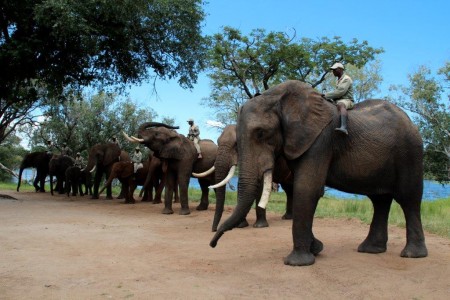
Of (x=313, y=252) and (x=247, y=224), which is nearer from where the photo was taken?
(x=313, y=252)

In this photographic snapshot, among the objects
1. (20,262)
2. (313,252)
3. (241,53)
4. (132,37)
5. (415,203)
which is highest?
(241,53)

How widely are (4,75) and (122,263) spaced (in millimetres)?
14703

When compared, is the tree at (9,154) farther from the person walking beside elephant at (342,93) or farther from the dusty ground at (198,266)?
the person walking beside elephant at (342,93)

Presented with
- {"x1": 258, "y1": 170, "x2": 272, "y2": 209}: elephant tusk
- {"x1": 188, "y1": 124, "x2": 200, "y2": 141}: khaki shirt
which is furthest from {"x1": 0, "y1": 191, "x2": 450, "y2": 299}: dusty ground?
{"x1": 188, "y1": 124, "x2": 200, "y2": 141}: khaki shirt

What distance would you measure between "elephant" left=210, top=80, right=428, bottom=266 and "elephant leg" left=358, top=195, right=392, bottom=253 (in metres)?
0.02

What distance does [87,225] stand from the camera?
11281mm

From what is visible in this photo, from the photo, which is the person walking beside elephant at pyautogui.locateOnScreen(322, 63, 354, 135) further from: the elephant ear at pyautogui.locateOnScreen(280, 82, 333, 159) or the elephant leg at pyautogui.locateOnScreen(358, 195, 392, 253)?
the elephant leg at pyautogui.locateOnScreen(358, 195, 392, 253)

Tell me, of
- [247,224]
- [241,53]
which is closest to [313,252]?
[247,224]

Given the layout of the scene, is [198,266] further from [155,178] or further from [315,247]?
[155,178]

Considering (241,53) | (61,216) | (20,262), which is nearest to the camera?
(20,262)

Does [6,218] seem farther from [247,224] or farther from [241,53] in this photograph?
[241,53]

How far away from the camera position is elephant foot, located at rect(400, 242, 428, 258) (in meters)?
7.38

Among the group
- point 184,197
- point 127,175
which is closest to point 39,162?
point 127,175

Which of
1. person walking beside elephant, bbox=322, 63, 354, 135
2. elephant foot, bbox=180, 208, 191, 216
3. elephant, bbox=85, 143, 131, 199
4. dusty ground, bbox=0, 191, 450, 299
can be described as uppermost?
person walking beside elephant, bbox=322, 63, 354, 135
